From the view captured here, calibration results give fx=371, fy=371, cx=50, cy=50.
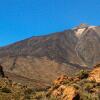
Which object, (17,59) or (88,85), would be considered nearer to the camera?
(88,85)

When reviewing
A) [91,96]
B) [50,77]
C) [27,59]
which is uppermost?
[27,59]

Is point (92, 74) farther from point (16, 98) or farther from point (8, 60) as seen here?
point (8, 60)

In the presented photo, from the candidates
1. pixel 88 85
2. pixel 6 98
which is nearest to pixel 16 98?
pixel 6 98

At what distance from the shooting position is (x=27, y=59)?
7835 inches

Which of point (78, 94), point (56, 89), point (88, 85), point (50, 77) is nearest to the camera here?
point (78, 94)

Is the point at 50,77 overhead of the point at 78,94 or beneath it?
overhead

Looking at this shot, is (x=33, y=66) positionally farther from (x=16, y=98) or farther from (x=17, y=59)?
(x=16, y=98)

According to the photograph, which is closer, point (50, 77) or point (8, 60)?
point (50, 77)

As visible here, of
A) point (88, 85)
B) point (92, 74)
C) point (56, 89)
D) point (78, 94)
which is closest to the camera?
point (78, 94)

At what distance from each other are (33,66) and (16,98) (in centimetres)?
17360

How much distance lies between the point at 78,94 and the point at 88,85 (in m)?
3.56

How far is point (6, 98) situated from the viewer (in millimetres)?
13891

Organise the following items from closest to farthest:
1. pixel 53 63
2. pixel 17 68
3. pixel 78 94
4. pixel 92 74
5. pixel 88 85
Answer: pixel 78 94 → pixel 88 85 → pixel 92 74 → pixel 17 68 → pixel 53 63

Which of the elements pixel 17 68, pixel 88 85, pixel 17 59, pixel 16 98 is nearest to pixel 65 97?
pixel 16 98
